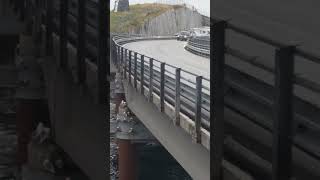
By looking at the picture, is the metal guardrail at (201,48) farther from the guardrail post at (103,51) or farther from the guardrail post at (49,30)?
the guardrail post at (103,51)

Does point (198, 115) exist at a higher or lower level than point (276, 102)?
lower

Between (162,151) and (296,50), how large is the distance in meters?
38.7

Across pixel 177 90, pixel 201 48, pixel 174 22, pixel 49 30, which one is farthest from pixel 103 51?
pixel 174 22

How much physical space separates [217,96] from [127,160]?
89.2 feet

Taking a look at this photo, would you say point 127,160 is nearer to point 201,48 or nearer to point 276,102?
point 201,48

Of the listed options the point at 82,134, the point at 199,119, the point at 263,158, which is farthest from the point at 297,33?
the point at 263,158

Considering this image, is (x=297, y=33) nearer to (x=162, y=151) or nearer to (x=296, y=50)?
(x=296, y=50)

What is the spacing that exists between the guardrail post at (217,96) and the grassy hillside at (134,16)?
262 ft

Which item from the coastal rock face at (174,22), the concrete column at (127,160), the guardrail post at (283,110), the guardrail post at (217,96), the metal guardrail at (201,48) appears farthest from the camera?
the coastal rock face at (174,22)

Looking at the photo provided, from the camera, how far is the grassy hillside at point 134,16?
87.6 metres

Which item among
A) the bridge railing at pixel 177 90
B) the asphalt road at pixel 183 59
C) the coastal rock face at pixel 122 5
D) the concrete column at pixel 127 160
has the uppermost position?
the coastal rock face at pixel 122 5

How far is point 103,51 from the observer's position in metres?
5.20

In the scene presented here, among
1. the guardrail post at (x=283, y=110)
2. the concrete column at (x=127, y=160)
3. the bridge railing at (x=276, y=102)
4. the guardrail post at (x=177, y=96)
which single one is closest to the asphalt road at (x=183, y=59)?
the guardrail post at (x=177, y=96)

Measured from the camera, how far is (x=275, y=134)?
3.82 meters
